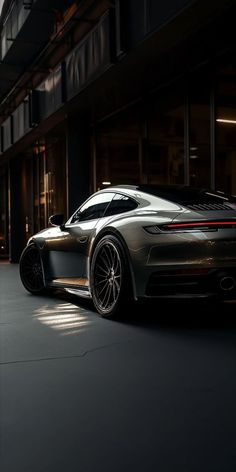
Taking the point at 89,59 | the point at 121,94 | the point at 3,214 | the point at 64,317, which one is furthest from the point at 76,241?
the point at 3,214

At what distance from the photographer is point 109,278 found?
196 inches

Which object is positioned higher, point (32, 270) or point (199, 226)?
point (199, 226)

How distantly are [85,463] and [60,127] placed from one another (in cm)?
1194

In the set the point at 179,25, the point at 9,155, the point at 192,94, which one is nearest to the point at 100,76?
the point at 192,94

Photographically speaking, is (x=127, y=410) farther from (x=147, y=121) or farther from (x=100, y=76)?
(x=147, y=121)

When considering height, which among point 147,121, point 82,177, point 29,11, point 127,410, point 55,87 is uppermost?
point 29,11

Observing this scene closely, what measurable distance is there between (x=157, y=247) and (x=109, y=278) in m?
0.74

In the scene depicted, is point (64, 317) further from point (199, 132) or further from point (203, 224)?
point (199, 132)

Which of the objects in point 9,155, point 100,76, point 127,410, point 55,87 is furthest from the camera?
point 9,155

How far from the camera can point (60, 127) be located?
13258 mm

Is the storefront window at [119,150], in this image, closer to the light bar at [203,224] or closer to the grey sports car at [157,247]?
the grey sports car at [157,247]

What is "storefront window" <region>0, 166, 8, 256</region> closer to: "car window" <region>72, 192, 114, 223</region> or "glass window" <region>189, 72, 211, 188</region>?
"glass window" <region>189, 72, 211, 188</region>

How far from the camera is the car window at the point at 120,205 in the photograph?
5.20m

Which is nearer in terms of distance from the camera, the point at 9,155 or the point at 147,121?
the point at 147,121
